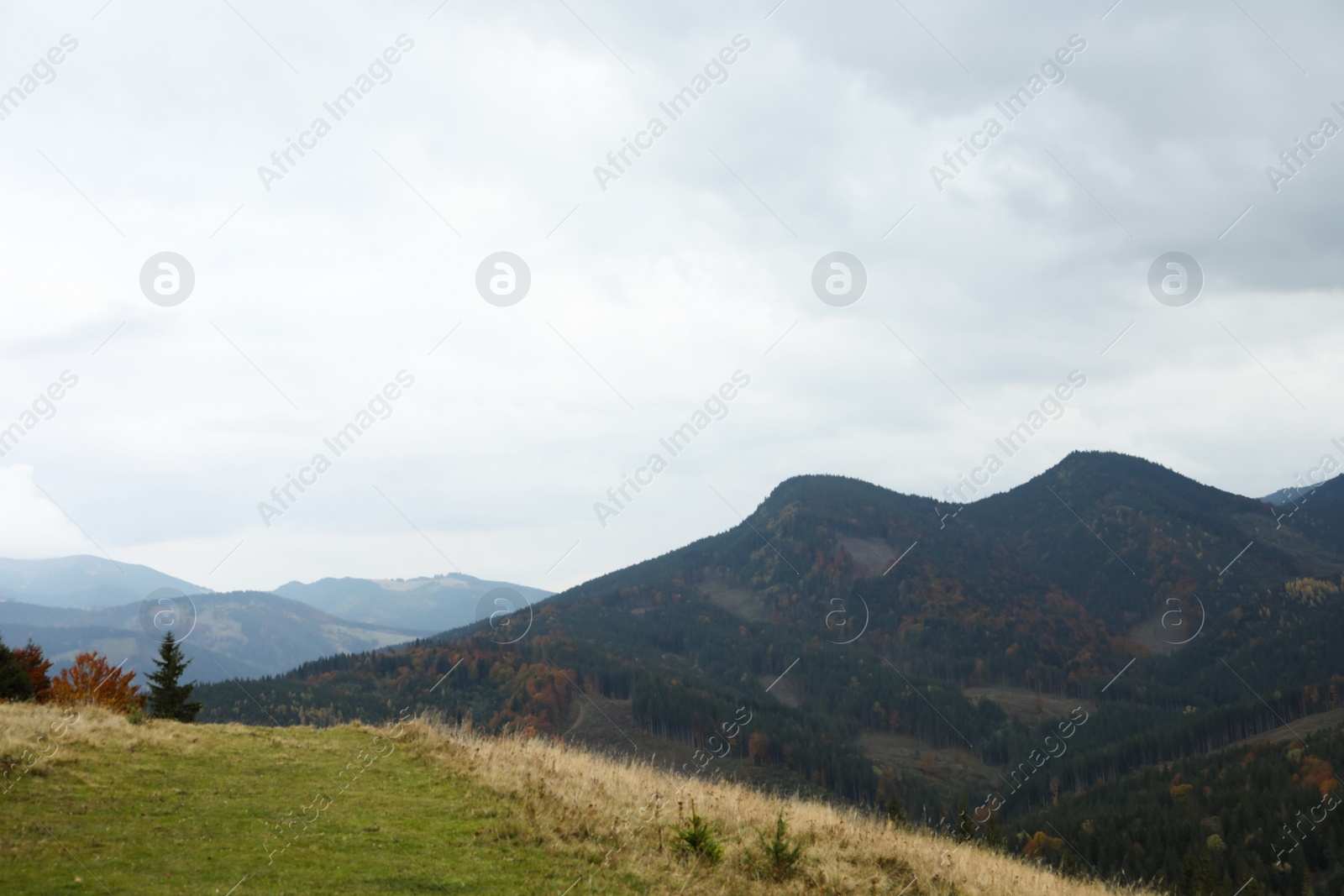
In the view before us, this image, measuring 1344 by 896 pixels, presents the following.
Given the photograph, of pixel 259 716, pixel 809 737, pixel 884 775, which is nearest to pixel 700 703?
pixel 809 737

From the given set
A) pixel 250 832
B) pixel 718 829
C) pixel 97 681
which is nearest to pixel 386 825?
pixel 250 832

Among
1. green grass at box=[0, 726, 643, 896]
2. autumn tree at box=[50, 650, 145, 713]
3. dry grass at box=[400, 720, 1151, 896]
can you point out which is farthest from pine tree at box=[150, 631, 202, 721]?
green grass at box=[0, 726, 643, 896]

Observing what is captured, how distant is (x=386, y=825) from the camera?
13438 millimetres

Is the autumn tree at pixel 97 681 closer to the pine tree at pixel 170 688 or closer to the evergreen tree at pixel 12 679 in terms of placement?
the pine tree at pixel 170 688

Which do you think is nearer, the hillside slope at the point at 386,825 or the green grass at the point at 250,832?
the green grass at the point at 250,832

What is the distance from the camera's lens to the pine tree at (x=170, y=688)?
44156 millimetres

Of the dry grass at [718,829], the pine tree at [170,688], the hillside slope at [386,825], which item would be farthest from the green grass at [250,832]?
the pine tree at [170,688]

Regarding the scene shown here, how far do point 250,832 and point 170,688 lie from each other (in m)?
41.4

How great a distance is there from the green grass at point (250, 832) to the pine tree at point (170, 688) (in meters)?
33.7

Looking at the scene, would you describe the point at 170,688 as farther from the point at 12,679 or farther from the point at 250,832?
the point at 250,832

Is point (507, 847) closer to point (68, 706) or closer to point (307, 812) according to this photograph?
point (307, 812)

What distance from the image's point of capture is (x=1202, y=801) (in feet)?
418

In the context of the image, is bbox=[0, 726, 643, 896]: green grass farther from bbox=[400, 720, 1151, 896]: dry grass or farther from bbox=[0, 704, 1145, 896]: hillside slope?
bbox=[400, 720, 1151, 896]: dry grass

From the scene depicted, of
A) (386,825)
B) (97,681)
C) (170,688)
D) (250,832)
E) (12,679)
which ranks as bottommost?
(97,681)
